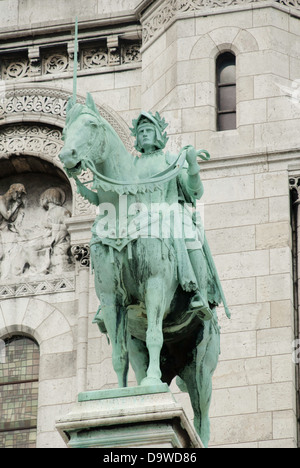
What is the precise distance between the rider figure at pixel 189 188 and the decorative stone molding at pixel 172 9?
19.1 ft

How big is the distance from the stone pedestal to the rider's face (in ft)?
8.82

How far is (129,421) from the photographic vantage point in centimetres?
1584

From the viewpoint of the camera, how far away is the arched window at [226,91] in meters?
22.8

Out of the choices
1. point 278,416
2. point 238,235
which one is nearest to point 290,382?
point 278,416

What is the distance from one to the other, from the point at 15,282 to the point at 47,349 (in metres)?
1.13

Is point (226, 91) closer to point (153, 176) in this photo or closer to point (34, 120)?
point (34, 120)

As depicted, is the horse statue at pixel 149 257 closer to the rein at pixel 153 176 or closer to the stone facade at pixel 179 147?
the rein at pixel 153 176

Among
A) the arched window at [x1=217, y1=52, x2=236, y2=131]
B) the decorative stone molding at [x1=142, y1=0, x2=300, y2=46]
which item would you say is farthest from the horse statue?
A: the decorative stone molding at [x1=142, y1=0, x2=300, y2=46]

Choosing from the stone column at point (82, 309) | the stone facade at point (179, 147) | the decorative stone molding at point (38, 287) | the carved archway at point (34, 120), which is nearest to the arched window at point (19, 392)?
the stone facade at point (179, 147)

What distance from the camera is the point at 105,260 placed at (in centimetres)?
1673

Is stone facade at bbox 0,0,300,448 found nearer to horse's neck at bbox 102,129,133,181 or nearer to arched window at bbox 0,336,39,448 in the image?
arched window at bbox 0,336,39,448

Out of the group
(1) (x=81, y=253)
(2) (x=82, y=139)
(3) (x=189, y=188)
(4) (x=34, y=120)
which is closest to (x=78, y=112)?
(2) (x=82, y=139)

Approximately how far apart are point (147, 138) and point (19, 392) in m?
6.46
